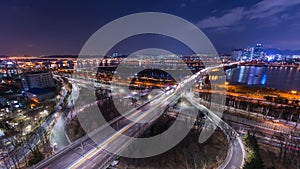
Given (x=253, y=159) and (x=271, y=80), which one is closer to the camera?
(x=253, y=159)

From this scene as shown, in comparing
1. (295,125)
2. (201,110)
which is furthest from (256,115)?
(201,110)

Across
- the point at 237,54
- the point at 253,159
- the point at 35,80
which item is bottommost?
the point at 253,159

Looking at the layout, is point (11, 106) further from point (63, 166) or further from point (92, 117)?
point (63, 166)

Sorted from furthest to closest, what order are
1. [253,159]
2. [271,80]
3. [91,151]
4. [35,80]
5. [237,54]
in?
1. [237,54]
2. [271,80]
3. [35,80]
4. [91,151]
5. [253,159]

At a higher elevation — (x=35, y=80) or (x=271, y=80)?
(x=35, y=80)

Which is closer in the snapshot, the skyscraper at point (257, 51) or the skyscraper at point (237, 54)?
the skyscraper at point (237, 54)

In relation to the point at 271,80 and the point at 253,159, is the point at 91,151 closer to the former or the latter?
the point at 253,159

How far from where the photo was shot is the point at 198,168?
5.70 meters

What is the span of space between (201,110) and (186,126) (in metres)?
2.07

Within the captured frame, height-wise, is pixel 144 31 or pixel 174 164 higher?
pixel 144 31

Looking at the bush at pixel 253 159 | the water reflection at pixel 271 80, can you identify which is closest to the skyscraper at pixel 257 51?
the water reflection at pixel 271 80

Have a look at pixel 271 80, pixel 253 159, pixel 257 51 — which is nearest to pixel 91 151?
pixel 253 159

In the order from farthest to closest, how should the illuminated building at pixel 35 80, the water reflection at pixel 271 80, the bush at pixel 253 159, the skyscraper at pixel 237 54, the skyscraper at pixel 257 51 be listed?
the skyscraper at pixel 257 51
the skyscraper at pixel 237 54
the water reflection at pixel 271 80
the illuminated building at pixel 35 80
the bush at pixel 253 159

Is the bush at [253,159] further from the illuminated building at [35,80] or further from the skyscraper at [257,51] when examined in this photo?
the skyscraper at [257,51]
